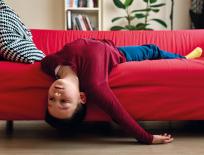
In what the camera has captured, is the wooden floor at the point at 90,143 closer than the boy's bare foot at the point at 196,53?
Yes

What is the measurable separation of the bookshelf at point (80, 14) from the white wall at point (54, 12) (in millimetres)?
88

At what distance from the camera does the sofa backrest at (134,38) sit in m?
2.81

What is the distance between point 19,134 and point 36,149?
14.2 inches

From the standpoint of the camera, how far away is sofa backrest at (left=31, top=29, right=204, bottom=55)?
2.81m

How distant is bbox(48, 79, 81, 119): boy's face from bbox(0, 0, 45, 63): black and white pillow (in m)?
0.34

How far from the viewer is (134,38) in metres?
2.84

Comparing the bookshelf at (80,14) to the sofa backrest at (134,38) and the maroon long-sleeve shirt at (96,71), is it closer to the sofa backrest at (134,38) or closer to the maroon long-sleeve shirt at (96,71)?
the sofa backrest at (134,38)

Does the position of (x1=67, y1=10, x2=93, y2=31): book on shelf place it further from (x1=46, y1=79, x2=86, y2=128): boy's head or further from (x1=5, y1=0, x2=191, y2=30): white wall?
(x1=46, y1=79, x2=86, y2=128): boy's head

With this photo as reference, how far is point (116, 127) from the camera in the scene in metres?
2.42

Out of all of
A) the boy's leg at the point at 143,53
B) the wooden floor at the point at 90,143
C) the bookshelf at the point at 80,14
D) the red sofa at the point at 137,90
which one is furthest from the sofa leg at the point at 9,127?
the bookshelf at the point at 80,14

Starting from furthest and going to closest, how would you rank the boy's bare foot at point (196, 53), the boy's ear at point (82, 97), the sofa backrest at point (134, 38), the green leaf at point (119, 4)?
the green leaf at point (119, 4) → the sofa backrest at point (134, 38) → the boy's bare foot at point (196, 53) → the boy's ear at point (82, 97)

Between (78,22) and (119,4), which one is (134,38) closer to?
(119,4)

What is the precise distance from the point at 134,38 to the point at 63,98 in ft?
3.82

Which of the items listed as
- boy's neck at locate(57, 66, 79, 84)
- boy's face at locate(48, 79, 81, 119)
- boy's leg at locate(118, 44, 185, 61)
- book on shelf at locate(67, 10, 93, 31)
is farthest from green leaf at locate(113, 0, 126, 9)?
boy's face at locate(48, 79, 81, 119)
